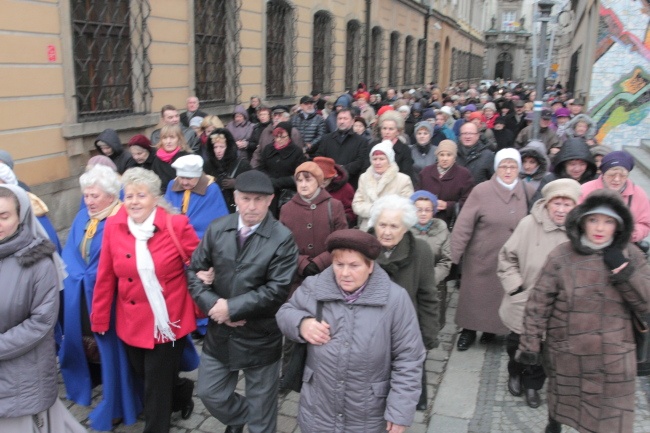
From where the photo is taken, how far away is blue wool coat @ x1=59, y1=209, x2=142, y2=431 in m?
3.97

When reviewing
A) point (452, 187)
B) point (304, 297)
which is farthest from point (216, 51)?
point (304, 297)

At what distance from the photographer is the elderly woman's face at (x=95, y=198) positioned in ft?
13.1

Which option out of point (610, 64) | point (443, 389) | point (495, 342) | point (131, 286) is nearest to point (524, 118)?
point (610, 64)

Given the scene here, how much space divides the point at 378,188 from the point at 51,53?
4797 mm

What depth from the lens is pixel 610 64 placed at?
14922 mm

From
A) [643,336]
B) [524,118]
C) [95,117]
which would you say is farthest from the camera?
[524,118]

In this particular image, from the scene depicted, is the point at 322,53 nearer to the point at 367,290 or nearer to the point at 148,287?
the point at 148,287

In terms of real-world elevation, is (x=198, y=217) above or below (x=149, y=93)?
below

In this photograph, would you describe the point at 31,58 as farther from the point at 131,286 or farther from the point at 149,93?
the point at 131,286

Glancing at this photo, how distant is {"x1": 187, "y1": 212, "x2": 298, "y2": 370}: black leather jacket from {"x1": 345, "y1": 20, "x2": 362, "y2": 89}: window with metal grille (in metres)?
18.1

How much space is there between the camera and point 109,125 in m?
8.75

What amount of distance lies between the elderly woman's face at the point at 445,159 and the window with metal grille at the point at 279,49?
364 inches

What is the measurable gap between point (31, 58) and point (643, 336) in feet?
23.3

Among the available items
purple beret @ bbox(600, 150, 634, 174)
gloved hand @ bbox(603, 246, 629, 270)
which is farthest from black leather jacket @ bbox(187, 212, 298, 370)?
purple beret @ bbox(600, 150, 634, 174)
